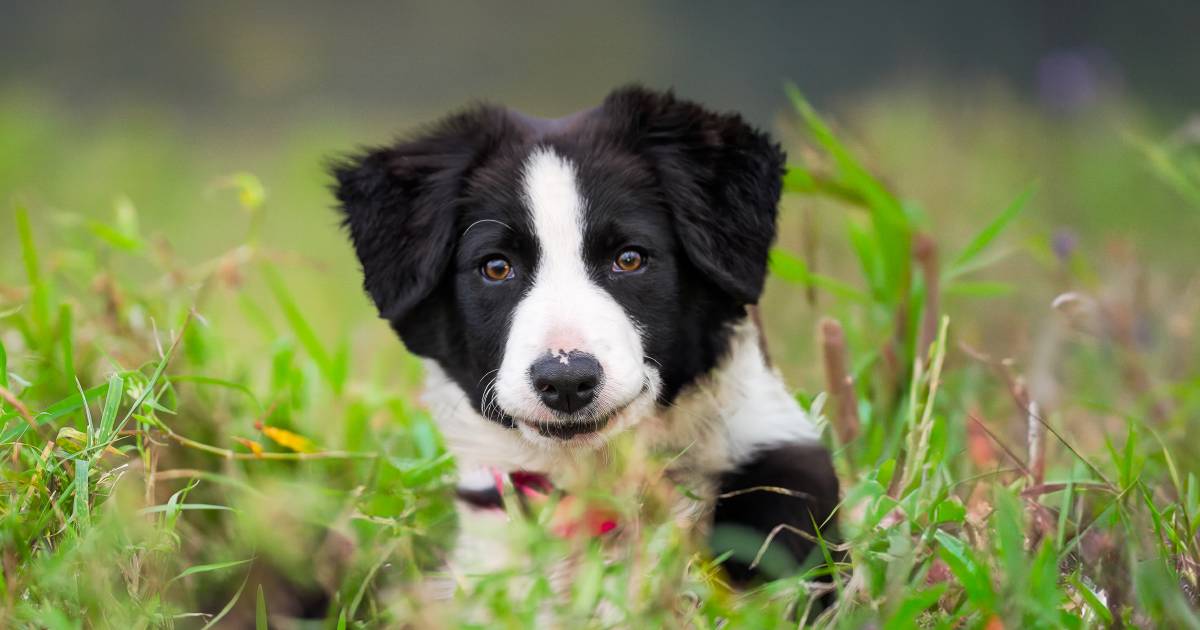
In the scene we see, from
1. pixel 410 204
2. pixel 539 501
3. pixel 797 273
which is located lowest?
pixel 539 501

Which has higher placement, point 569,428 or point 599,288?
point 599,288

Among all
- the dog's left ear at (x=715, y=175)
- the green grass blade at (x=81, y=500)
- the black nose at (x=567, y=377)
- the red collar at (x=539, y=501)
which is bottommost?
the red collar at (x=539, y=501)

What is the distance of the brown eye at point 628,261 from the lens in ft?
8.91

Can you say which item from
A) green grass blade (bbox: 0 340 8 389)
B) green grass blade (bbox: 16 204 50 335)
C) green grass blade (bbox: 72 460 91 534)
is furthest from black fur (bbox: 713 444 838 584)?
green grass blade (bbox: 16 204 50 335)

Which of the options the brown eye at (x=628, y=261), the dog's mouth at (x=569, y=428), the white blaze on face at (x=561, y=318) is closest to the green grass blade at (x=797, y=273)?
the brown eye at (x=628, y=261)

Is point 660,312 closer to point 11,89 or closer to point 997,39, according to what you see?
point 997,39

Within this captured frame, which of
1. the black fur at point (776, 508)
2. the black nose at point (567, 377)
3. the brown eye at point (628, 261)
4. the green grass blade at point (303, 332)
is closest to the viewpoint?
the black nose at point (567, 377)

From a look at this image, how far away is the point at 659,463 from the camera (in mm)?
2461

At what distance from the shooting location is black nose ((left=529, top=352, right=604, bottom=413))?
2.45 metres

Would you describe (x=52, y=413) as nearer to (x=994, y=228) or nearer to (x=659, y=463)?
(x=659, y=463)

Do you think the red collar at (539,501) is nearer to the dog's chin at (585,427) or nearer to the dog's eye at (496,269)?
the dog's chin at (585,427)

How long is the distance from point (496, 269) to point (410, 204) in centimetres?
33

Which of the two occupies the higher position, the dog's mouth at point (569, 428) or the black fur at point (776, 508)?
the dog's mouth at point (569, 428)

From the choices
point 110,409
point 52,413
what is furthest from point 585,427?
point 52,413
